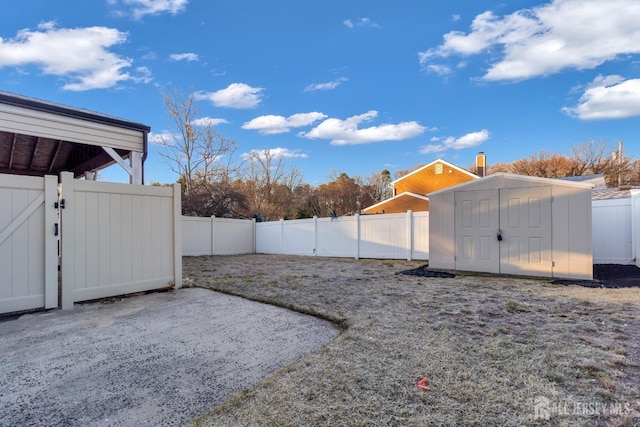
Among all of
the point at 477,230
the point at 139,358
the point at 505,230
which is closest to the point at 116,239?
the point at 139,358

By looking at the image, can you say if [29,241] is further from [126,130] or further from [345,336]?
[345,336]

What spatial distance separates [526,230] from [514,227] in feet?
0.72

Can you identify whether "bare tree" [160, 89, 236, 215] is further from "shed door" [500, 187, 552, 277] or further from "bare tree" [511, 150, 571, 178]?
"bare tree" [511, 150, 571, 178]

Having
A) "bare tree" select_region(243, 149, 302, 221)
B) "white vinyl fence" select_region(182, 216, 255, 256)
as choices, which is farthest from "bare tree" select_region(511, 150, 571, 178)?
"white vinyl fence" select_region(182, 216, 255, 256)

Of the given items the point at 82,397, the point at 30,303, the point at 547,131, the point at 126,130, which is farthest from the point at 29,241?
the point at 547,131

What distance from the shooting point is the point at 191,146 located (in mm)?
18547

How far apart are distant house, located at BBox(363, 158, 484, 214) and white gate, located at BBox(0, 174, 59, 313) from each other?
15.1 meters

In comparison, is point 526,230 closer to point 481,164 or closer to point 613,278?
point 613,278

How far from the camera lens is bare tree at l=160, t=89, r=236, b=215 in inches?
714

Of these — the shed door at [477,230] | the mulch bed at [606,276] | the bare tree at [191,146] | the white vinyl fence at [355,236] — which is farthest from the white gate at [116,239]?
the bare tree at [191,146]

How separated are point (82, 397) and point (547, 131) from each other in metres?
20.5

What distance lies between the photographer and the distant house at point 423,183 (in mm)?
16656

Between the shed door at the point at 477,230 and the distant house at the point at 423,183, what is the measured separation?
361 inches

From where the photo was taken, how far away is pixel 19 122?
170 inches
